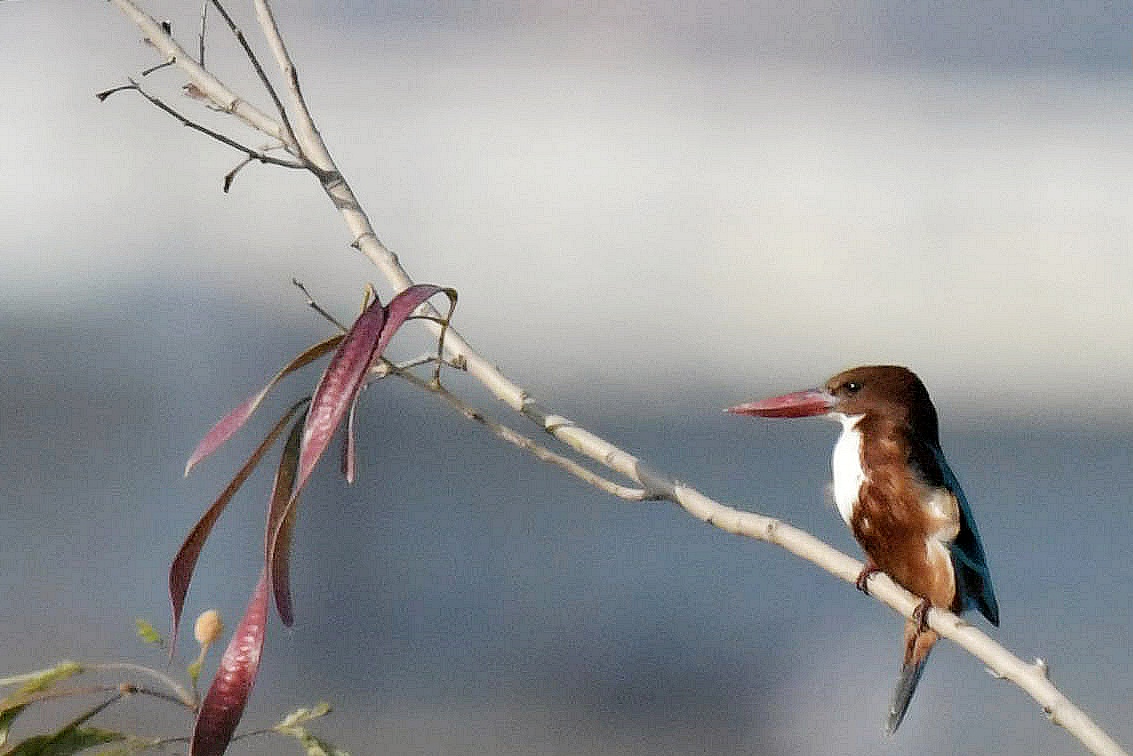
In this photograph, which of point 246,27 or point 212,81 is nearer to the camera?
point 212,81

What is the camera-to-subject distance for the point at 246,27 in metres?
2.32

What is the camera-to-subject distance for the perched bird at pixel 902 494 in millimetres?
608

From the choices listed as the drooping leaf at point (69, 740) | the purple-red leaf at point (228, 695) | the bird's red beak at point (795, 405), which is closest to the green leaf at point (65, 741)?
the drooping leaf at point (69, 740)

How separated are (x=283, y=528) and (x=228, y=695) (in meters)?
0.05

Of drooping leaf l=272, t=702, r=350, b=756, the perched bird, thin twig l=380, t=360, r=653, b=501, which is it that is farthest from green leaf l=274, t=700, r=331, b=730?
the perched bird

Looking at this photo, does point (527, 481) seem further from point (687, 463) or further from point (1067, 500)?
point (1067, 500)

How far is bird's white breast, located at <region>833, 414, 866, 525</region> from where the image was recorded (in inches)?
25.0

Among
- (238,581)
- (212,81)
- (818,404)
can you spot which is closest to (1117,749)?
(818,404)

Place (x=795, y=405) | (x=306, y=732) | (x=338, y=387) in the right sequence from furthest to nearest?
(x=795, y=405)
(x=306, y=732)
(x=338, y=387)

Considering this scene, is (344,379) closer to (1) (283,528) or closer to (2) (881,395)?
(1) (283,528)

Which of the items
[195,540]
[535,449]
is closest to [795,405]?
[535,449]

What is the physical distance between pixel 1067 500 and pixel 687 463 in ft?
2.06

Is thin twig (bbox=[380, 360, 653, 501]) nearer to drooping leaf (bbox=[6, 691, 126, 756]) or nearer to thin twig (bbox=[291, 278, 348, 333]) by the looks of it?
thin twig (bbox=[291, 278, 348, 333])

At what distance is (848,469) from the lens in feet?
2.12
